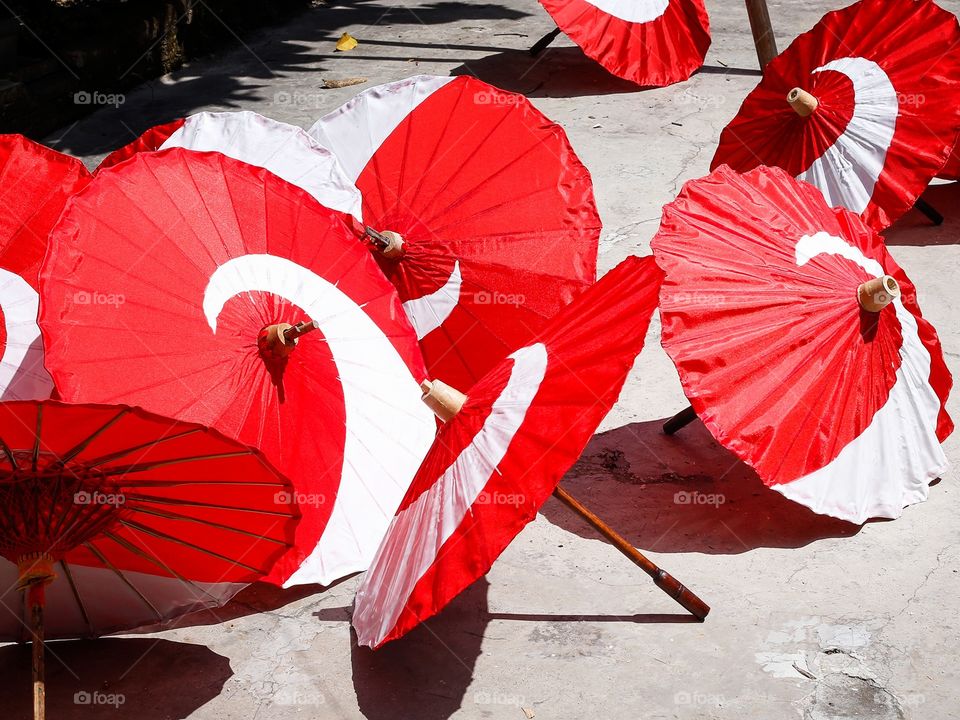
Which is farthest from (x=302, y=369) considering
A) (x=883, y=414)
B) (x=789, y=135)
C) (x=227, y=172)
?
(x=789, y=135)

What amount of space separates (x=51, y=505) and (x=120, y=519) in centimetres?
16

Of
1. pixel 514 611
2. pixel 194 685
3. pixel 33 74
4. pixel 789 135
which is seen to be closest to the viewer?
pixel 194 685

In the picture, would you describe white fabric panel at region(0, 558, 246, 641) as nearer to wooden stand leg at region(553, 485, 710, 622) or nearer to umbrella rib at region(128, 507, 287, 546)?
umbrella rib at region(128, 507, 287, 546)

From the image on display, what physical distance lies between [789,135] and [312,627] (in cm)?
283

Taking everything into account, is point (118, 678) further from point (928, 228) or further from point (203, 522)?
point (928, 228)

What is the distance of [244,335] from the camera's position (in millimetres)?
2799

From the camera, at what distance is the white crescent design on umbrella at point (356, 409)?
2.79 metres

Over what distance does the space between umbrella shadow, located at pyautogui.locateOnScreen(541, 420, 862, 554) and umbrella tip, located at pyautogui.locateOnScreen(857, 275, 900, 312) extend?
66 cm

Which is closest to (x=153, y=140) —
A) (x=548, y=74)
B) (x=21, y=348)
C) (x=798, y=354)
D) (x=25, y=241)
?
(x=25, y=241)

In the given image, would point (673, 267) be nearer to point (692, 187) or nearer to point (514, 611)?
point (692, 187)

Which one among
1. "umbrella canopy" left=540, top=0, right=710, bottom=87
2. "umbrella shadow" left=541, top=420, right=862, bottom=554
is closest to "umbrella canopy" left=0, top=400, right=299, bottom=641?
"umbrella shadow" left=541, top=420, right=862, bottom=554

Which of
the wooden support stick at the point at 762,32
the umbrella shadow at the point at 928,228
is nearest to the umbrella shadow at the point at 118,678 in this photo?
the umbrella shadow at the point at 928,228

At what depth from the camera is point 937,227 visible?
186 inches

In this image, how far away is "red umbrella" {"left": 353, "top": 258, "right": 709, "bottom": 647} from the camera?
211 cm
